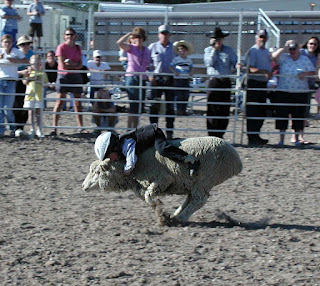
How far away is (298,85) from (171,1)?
64.9ft

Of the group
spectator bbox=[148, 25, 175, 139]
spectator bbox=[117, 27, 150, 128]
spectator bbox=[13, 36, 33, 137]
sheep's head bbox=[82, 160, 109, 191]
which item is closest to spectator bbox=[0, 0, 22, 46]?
spectator bbox=[13, 36, 33, 137]

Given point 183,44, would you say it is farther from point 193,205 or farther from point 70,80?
point 193,205

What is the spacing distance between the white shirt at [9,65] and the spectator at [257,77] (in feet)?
11.2

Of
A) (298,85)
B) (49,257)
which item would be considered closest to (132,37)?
(298,85)

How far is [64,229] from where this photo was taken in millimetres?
5414

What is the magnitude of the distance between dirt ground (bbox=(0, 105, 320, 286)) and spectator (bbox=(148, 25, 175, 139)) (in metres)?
2.18

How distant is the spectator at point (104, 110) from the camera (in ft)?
33.3

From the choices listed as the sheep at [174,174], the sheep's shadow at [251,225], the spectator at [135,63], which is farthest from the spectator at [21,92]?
the sheep's shadow at [251,225]

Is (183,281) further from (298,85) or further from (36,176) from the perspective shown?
(298,85)

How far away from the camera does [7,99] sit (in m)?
9.88

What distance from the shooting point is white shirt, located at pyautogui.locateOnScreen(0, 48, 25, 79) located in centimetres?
966

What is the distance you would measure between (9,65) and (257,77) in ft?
12.3

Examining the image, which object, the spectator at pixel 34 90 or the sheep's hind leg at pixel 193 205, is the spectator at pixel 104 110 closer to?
the spectator at pixel 34 90

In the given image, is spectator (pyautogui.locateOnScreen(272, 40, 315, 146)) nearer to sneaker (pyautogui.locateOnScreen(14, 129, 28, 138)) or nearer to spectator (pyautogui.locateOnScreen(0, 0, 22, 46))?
sneaker (pyautogui.locateOnScreen(14, 129, 28, 138))
